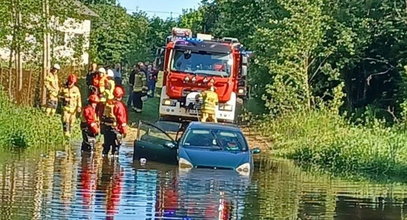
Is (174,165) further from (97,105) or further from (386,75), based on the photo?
(386,75)

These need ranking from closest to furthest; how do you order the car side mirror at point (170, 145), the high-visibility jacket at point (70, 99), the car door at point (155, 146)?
the car side mirror at point (170, 145)
the car door at point (155, 146)
the high-visibility jacket at point (70, 99)

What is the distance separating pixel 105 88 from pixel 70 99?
1.59 meters

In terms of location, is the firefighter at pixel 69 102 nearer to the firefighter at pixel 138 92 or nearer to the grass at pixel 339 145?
the grass at pixel 339 145

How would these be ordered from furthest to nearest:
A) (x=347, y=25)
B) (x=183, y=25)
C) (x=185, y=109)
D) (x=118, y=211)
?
(x=183, y=25), (x=347, y=25), (x=185, y=109), (x=118, y=211)

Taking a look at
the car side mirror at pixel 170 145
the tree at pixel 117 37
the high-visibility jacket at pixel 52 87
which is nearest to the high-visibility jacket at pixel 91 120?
the car side mirror at pixel 170 145

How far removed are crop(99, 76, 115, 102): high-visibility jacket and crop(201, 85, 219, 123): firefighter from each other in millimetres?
3690

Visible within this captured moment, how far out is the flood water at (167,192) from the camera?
14898 mm

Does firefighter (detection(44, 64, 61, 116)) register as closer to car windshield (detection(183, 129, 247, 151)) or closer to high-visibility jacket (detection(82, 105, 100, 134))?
high-visibility jacket (detection(82, 105, 100, 134))

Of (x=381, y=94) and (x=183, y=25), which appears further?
(x=183, y=25)

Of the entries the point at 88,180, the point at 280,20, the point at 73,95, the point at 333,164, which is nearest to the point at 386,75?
the point at 280,20

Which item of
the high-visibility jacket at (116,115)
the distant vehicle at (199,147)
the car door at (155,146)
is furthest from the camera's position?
the high-visibility jacket at (116,115)

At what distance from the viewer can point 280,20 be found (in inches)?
1545

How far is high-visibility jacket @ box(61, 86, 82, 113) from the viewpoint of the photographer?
26.4 meters

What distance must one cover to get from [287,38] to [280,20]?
165cm
